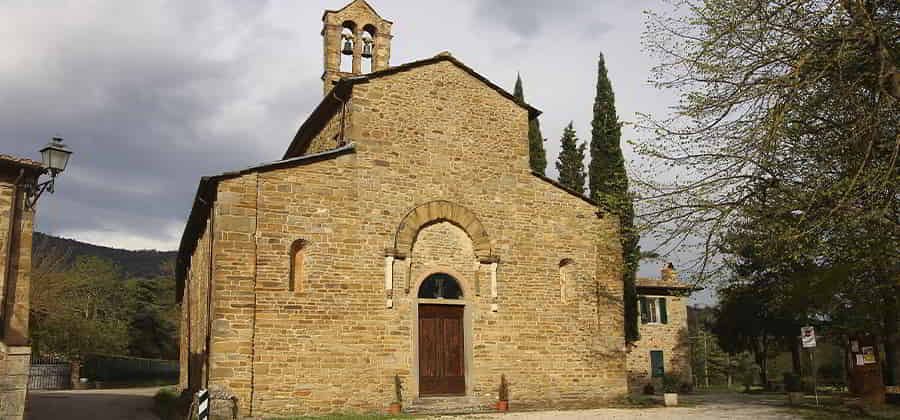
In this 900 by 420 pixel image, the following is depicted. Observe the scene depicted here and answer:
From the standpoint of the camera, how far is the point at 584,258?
1897 cm

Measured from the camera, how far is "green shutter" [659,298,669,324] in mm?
32406

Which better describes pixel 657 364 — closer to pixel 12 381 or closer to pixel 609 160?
pixel 609 160

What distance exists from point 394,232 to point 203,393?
684cm

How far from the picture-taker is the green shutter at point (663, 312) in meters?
32.4

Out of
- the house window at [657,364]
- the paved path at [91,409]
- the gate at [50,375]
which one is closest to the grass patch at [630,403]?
the paved path at [91,409]

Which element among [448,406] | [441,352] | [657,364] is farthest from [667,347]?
[448,406]

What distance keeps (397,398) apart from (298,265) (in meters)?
3.59

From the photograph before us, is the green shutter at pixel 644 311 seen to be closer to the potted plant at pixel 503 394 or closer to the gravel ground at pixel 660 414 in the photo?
the gravel ground at pixel 660 414

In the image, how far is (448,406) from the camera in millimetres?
16297

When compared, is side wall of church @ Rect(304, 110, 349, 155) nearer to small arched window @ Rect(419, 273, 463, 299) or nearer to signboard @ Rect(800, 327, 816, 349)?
small arched window @ Rect(419, 273, 463, 299)

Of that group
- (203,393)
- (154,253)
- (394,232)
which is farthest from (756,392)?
(154,253)

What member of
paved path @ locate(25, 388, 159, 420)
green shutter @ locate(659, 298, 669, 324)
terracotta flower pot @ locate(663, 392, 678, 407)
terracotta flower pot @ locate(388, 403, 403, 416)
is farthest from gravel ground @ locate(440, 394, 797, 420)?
green shutter @ locate(659, 298, 669, 324)

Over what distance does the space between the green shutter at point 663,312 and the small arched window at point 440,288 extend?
17.9 metres

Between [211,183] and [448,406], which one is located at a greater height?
[211,183]
